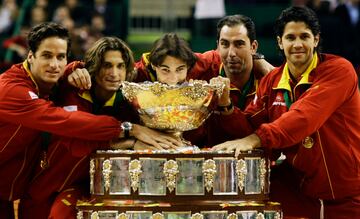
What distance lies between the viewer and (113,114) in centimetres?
584

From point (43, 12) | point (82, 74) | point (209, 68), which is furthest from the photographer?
point (43, 12)

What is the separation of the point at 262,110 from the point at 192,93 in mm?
838

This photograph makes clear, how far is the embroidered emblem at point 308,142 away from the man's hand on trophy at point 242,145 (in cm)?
44

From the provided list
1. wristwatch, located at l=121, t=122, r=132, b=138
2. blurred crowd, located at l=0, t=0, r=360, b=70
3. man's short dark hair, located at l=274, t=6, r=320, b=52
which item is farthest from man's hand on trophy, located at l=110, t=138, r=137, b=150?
blurred crowd, located at l=0, t=0, r=360, b=70

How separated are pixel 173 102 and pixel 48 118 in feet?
2.61

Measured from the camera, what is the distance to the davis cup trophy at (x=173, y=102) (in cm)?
522

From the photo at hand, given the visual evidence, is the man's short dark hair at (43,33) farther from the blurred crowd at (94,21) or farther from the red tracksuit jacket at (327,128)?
the blurred crowd at (94,21)

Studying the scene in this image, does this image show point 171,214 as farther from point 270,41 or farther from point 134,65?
point 270,41

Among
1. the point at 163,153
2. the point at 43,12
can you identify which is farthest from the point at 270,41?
the point at 163,153

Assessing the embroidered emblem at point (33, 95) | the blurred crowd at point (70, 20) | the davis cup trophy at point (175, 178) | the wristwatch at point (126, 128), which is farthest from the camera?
the blurred crowd at point (70, 20)

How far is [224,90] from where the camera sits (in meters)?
5.48

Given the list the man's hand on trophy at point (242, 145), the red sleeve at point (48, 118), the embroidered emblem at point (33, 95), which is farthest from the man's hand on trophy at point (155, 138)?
the embroidered emblem at point (33, 95)

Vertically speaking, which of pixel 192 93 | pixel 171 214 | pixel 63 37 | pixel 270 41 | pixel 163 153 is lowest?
pixel 171 214

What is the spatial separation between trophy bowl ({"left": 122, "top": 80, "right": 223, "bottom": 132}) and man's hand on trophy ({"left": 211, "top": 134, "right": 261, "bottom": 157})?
9.8 inches
